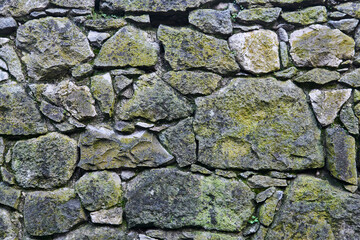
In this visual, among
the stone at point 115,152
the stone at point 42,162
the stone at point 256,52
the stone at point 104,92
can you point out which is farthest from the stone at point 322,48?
the stone at point 42,162

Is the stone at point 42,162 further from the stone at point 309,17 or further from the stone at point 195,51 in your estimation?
the stone at point 309,17

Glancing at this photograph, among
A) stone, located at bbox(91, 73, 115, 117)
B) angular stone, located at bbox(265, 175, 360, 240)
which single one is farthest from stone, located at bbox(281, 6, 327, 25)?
stone, located at bbox(91, 73, 115, 117)

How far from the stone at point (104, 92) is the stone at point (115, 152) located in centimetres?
17

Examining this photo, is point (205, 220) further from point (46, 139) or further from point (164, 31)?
point (164, 31)

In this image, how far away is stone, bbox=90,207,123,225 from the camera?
178 centimetres

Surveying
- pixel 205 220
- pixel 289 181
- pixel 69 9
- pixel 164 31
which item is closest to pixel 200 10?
pixel 164 31

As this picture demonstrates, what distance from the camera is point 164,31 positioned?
1.93 metres

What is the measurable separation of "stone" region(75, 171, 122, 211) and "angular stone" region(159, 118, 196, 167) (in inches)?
18.3

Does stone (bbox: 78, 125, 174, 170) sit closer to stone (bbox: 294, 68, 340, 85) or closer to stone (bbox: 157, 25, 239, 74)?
stone (bbox: 157, 25, 239, 74)

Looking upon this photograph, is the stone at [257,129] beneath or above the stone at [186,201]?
above

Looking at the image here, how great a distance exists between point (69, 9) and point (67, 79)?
54 centimetres

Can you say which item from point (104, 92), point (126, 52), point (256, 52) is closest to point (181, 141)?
point (104, 92)

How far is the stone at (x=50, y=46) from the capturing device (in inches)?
73.4

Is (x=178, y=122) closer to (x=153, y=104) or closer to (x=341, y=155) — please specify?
(x=153, y=104)
